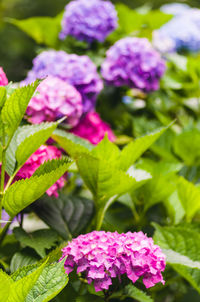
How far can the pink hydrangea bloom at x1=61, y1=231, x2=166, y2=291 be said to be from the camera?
0.79m

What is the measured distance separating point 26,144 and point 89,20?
0.86 m

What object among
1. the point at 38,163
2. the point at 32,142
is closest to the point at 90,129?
the point at 38,163

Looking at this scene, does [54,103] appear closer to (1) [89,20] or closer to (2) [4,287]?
(1) [89,20]

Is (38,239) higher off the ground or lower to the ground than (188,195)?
higher

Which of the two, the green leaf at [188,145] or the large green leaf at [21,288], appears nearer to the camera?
the large green leaf at [21,288]

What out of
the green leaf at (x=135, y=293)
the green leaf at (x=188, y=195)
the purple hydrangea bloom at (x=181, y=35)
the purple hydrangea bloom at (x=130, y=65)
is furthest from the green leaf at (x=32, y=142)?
the purple hydrangea bloom at (x=181, y=35)

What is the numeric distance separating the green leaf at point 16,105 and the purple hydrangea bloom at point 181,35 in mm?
1295

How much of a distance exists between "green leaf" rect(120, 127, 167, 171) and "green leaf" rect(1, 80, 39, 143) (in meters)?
0.26

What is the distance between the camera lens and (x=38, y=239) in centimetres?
99

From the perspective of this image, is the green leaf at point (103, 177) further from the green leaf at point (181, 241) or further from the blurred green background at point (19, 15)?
the blurred green background at point (19, 15)

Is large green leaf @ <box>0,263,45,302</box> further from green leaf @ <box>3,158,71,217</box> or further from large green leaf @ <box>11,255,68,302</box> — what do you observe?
green leaf @ <box>3,158,71,217</box>

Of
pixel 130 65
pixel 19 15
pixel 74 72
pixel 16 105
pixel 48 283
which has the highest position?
pixel 16 105

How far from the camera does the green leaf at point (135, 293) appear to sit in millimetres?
845

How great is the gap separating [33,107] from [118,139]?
1.28ft
